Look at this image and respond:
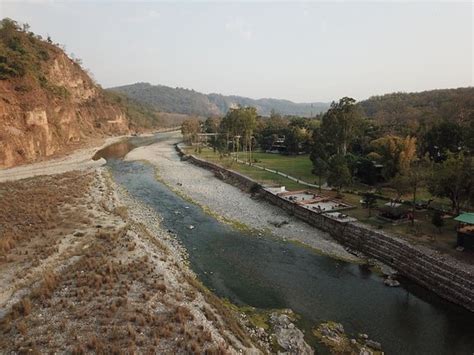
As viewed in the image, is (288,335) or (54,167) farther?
(54,167)

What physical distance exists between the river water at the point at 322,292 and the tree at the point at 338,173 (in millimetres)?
11357

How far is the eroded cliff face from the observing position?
53.7 metres

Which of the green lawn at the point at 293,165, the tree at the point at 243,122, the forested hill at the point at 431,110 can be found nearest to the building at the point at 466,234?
the green lawn at the point at 293,165

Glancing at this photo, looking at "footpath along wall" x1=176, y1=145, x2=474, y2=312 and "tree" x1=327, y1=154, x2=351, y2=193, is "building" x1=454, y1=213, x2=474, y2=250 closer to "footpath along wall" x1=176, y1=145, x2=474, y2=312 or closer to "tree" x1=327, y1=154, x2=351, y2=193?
"footpath along wall" x1=176, y1=145, x2=474, y2=312

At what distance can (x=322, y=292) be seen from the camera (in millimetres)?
20125

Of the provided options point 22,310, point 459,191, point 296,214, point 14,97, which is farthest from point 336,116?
point 14,97

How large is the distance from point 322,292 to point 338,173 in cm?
1771

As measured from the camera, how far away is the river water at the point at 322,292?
1662cm

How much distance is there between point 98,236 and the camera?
24.4 m

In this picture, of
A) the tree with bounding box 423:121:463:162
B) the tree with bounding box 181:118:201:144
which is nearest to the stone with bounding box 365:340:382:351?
the tree with bounding box 423:121:463:162

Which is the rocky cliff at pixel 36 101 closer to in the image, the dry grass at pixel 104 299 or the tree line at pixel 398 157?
the dry grass at pixel 104 299

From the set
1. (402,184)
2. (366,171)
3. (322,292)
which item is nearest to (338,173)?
(366,171)

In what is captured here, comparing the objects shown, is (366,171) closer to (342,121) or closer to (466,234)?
(342,121)

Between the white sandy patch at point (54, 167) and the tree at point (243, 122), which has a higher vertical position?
the tree at point (243, 122)
